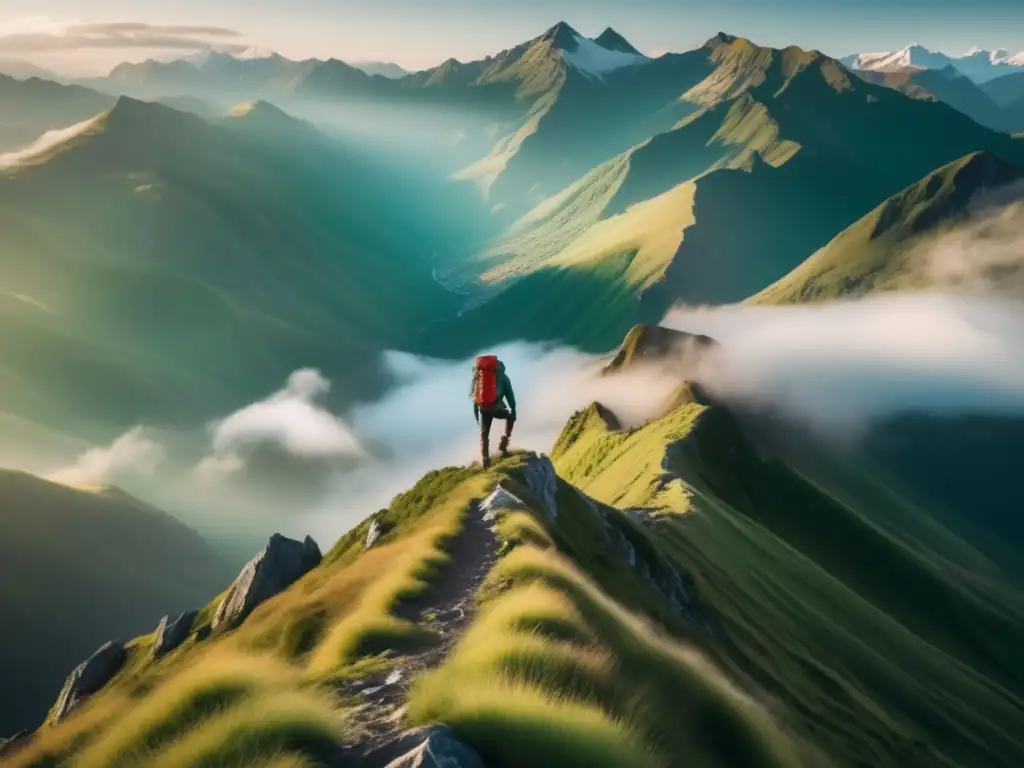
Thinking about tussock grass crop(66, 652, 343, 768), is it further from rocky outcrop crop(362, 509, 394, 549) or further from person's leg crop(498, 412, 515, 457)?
rocky outcrop crop(362, 509, 394, 549)

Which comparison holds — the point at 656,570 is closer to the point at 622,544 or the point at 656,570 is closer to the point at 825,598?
the point at 622,544

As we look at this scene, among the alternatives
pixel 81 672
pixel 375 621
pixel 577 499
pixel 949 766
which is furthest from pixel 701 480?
pixel 375 621

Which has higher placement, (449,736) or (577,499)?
(577,499)

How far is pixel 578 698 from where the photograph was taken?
44.8 ft

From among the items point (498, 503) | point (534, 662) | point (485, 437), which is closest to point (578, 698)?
point (534, 662)

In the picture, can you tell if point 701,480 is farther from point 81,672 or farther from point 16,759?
point 16,759

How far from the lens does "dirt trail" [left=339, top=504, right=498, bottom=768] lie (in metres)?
13.8

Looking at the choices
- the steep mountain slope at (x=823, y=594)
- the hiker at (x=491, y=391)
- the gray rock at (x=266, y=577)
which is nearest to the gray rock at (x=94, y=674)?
the gray rock at (x=266, y=577)

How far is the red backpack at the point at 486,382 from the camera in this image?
33.8 m

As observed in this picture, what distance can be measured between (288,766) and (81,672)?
6251 centimetres

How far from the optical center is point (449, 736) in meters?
12.4

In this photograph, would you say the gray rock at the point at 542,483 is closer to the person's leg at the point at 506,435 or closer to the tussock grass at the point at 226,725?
the person's leg at the point at 506,435

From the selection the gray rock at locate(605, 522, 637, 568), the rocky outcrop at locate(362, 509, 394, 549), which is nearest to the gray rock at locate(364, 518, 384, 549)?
the rocky outcrop at locate(362, 509, 394, 549)

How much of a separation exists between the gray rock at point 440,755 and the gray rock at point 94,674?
200 ft
